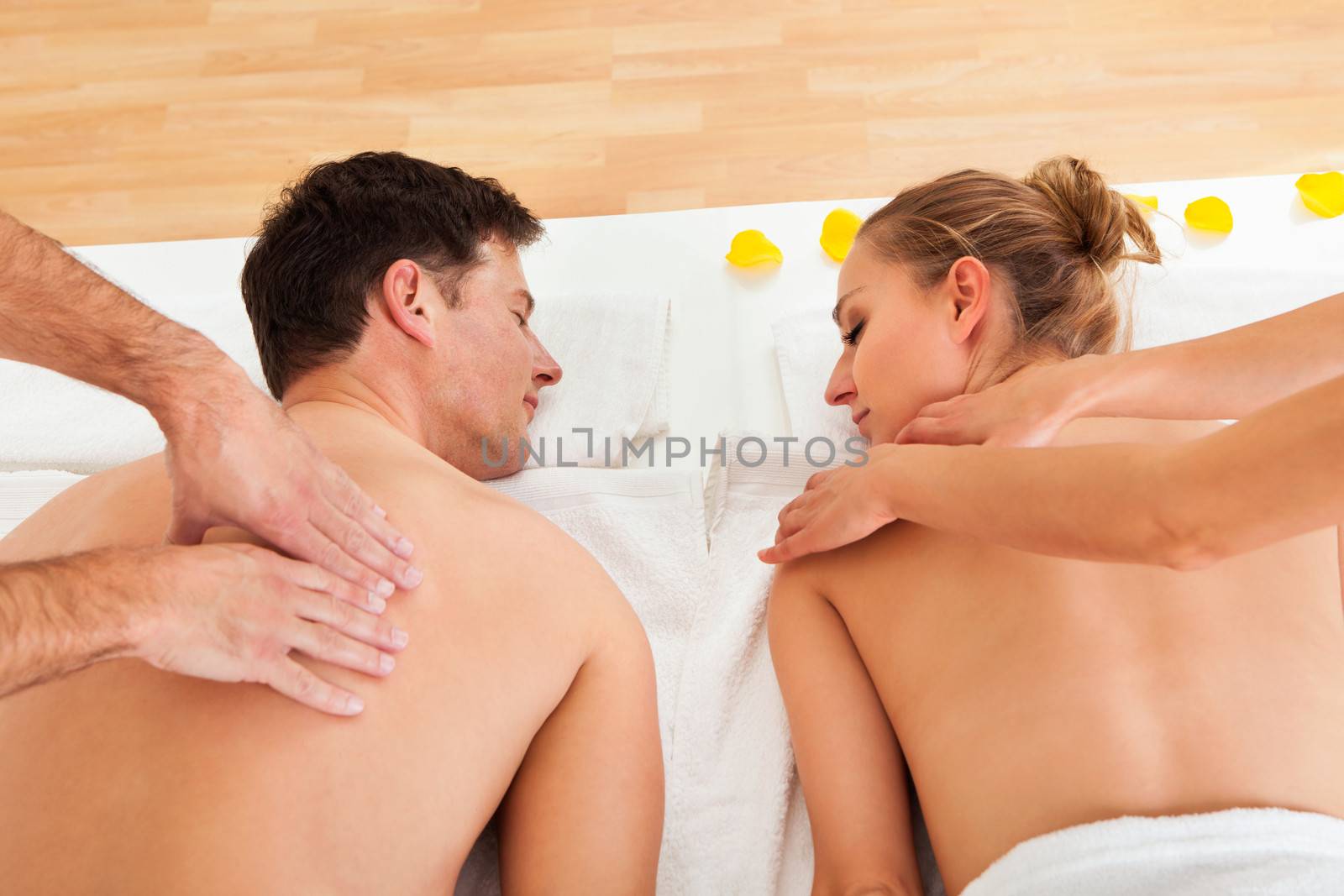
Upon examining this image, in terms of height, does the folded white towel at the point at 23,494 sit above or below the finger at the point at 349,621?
above

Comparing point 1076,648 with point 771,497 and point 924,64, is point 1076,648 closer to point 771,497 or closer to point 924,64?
point 771,497

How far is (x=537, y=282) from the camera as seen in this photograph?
6.59 ft

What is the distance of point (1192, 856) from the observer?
882 millimetres

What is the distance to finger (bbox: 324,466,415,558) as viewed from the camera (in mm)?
1018

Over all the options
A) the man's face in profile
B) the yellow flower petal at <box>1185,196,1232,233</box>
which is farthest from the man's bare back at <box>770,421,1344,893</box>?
the yellow flower petal at <box>1185,196,1232,233</box>

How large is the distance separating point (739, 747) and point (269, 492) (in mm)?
696

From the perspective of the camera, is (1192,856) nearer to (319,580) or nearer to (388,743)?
(388,743)

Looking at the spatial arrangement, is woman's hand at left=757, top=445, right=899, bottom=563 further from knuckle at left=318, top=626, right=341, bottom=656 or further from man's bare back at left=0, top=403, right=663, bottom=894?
knuckle at left=318, top=626, right=341, bottom=656

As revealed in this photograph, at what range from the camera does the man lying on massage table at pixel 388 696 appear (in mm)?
855

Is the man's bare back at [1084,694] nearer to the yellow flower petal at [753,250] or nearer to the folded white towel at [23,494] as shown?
the yellow flower petal at [753,250]

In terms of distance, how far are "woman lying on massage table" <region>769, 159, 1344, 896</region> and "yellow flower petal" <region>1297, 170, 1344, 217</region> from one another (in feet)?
2.63

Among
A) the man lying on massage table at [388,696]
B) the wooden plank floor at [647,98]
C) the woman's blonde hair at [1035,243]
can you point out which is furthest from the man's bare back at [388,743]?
the wooden plank floor at [647,98]

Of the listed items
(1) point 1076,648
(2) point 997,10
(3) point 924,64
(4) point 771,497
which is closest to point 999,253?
(4) point 771,497

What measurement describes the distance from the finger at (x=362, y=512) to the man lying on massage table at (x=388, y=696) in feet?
0.11
